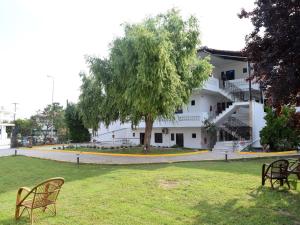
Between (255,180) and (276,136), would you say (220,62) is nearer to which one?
(276,136)

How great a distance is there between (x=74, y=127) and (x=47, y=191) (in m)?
35.9

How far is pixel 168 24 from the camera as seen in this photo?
22891mm

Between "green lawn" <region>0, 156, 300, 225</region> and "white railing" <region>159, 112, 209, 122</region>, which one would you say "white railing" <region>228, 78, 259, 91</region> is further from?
"green lawn" <region>0, 156, 300, 225</region>

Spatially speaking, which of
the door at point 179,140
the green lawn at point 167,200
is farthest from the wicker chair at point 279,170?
the door at point 179,140

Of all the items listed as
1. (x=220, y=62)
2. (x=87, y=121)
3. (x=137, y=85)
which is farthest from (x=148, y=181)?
(x=220, y=62)

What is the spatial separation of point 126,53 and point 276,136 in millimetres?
12492

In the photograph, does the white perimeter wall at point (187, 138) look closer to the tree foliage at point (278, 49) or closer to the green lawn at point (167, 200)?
the green lawn at point (167, 200)

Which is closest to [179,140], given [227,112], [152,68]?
[227,112]

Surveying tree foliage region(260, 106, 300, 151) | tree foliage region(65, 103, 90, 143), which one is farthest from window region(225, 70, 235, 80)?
tree foliage region(65, 103, 90, 143)

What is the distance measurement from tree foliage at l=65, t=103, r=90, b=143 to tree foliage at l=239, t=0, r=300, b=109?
34158 millimetres

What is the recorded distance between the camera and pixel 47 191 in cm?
715

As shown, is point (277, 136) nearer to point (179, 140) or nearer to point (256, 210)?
point (179, 140)

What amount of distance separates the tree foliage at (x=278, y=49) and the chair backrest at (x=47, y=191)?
19.2 ft

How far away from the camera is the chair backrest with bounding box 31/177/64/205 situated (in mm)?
6988
